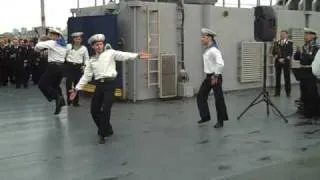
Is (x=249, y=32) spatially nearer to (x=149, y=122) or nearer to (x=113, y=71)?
(x=149, y=122)

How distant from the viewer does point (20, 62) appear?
816 inches

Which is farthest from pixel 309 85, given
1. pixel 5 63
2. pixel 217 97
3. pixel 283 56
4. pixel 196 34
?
pixel 5 63

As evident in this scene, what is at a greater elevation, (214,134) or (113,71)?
(113,71)

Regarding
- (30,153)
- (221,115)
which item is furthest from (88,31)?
(30,153)

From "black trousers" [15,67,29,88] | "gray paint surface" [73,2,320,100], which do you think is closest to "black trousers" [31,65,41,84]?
"black trousers" [15,67,29,88]

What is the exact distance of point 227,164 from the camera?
25.7 ft

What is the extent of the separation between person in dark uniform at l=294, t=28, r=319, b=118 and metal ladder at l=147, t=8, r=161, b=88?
453cm

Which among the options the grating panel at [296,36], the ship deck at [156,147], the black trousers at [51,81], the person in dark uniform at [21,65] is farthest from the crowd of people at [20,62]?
the grating panel at [296,36]

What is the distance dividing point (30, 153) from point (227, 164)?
9.69ft

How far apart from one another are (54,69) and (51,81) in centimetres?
28

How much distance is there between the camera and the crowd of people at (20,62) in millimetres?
20750

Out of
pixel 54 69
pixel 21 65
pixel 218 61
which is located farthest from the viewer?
pixel 21 65

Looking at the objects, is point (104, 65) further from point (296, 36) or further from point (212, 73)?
point (296, 36)

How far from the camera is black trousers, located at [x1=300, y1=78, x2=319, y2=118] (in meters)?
12.2
